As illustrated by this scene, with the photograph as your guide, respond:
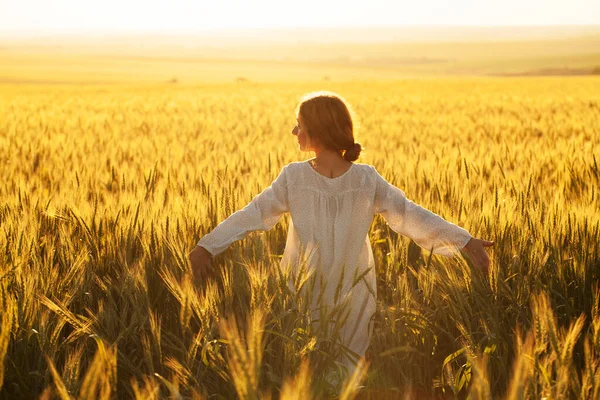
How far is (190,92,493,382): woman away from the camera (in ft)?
7.14

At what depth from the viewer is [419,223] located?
2180 mm

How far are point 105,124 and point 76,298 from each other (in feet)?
21.4

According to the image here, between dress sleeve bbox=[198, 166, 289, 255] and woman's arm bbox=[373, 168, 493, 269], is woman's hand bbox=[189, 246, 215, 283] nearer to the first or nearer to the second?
dress sleeve bbox=[198, 166, 289, 255]

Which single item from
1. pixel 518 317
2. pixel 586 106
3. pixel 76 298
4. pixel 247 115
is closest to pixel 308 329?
pixel 518 317

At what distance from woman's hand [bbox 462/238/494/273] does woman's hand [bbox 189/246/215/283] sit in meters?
0.74

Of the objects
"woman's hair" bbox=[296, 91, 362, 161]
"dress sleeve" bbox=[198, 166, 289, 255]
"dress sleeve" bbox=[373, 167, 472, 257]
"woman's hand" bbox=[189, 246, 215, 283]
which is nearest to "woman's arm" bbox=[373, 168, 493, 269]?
"dress sleeve" bbox=[373, 167, 472, 257]

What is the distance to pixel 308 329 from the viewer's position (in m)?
1.67

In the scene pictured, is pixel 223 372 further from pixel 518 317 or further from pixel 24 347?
pixel 518 317

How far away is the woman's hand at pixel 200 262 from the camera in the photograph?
2070 millimetres

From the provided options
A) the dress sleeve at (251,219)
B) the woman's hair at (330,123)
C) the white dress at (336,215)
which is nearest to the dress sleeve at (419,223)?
the white dress at (336,215)

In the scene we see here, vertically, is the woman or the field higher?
the woman

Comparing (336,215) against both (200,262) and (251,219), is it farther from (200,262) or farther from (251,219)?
(200,262)

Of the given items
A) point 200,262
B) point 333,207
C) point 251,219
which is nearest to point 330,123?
point 333,207

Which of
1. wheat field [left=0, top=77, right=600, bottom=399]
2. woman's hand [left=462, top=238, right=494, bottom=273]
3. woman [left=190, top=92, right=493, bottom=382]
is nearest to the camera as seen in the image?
wheat field [left=0, top=77, right=600, bottom=399]
